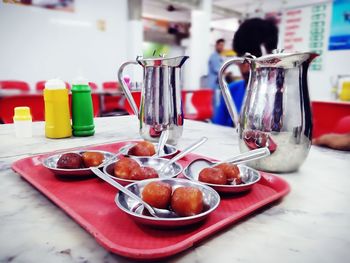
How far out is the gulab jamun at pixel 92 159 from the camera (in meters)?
0.70

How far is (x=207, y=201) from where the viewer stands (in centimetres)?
53

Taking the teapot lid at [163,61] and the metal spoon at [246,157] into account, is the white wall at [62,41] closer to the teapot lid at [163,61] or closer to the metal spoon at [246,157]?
the teapot lid at [163,61]

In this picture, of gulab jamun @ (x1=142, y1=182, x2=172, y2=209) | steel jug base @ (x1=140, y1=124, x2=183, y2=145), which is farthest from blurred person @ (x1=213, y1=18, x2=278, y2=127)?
gulab jamun @ (x1=142, y1=182, x2=172, y2=209)

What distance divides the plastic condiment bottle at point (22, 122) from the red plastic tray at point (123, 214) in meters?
0.42

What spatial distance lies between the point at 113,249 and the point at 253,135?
1.63ft

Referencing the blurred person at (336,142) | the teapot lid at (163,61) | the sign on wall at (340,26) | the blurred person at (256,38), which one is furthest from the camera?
the sign on wall at (340,26)

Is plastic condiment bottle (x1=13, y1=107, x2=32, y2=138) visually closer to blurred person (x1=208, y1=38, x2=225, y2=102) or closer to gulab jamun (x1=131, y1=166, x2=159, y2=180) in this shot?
gulab jamun (x1=131, y1=166, x2=159, y2=180)

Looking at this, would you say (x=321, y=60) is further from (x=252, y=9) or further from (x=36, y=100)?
(x=36, y=100)

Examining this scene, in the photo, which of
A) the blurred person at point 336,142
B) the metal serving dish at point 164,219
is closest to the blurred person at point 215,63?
the blurred person at point 336,142

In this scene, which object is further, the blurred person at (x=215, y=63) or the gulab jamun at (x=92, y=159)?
the blurred person at (x=215, y=63)

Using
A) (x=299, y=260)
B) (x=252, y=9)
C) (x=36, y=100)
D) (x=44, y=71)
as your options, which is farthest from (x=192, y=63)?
(x=299, y=260)

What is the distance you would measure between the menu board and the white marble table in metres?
6.89

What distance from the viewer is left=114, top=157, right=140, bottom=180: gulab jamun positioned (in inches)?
Result: 24.6

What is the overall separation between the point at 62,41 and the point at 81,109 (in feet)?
15.7
